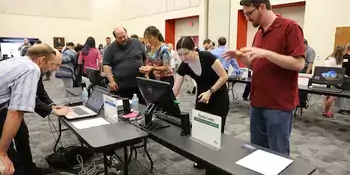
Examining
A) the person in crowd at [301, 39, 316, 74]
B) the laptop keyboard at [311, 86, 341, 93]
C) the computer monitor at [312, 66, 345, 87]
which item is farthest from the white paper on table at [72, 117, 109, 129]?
the person in crowd at [301, 39, 316, 74]

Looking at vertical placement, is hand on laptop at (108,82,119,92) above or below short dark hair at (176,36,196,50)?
below

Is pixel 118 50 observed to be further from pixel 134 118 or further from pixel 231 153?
pixel 231 153

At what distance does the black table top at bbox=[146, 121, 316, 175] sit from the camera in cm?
114

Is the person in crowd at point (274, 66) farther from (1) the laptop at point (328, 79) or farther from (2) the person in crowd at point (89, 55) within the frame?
(2) the person in crowd at point (89, 55)

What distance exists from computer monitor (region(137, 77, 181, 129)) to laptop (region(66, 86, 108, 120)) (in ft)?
1.74

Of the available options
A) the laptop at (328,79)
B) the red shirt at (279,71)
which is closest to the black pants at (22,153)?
the red shirt at (279,71)

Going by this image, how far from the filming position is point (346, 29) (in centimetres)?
560

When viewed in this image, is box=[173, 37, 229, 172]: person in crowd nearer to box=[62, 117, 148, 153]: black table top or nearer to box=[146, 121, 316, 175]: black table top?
box=[146, 121, 316, 175]: black table top

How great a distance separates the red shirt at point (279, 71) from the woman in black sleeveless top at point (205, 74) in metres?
0.48

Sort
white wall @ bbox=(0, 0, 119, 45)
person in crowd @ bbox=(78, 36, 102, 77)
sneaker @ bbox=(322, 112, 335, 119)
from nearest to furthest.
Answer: sneaker @ bbox=(322, 112, 335, 119), person in crowd @ bbox=(78, 36, 102, 77), white wall @ bbox=(0, 0, 119, 45)

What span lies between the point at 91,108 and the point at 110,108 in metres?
0.40

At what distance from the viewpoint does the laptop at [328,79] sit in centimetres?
356

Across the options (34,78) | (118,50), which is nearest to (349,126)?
(118,50)

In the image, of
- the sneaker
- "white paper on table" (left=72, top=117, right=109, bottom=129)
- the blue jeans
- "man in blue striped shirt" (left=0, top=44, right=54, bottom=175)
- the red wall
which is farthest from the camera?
the red wall
